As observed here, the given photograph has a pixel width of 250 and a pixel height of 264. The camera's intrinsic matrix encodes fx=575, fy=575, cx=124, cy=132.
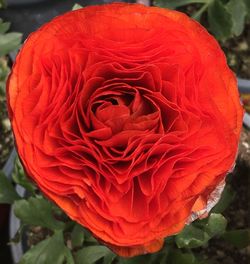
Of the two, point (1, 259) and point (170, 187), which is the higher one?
point (170, 187)

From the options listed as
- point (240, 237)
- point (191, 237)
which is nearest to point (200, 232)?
point (191, 237)

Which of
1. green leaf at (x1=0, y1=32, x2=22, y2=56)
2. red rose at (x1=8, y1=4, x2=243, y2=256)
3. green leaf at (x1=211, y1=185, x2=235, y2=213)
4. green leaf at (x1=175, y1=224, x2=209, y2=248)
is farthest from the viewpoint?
green leaf at (x1=0, y1=32, x2=22, y2=56)

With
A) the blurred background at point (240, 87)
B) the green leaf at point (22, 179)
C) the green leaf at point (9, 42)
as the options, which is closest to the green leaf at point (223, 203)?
the blurred background at point (240, 87)

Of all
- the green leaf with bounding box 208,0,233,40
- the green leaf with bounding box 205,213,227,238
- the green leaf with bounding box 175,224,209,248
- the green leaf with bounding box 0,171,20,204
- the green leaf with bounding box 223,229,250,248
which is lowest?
the green leaf with bounding box 223,229,250,248

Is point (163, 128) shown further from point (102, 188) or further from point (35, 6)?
point (35, 6)

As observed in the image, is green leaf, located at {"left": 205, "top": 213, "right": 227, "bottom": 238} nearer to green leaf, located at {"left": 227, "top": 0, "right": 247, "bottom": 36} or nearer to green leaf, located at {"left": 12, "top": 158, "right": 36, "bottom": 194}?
green leaf, located at {"left": 12, "top": 158, "right": 36, "bottom": 194}

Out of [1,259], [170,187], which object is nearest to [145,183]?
[170,187]

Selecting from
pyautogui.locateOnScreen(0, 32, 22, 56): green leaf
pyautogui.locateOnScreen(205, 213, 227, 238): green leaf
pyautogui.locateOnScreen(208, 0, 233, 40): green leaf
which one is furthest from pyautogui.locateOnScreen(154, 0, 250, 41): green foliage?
pyautogui.locateOnScreen(205, 213, 227, 238): green leaf

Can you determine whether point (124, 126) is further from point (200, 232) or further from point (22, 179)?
point (22, 179)
